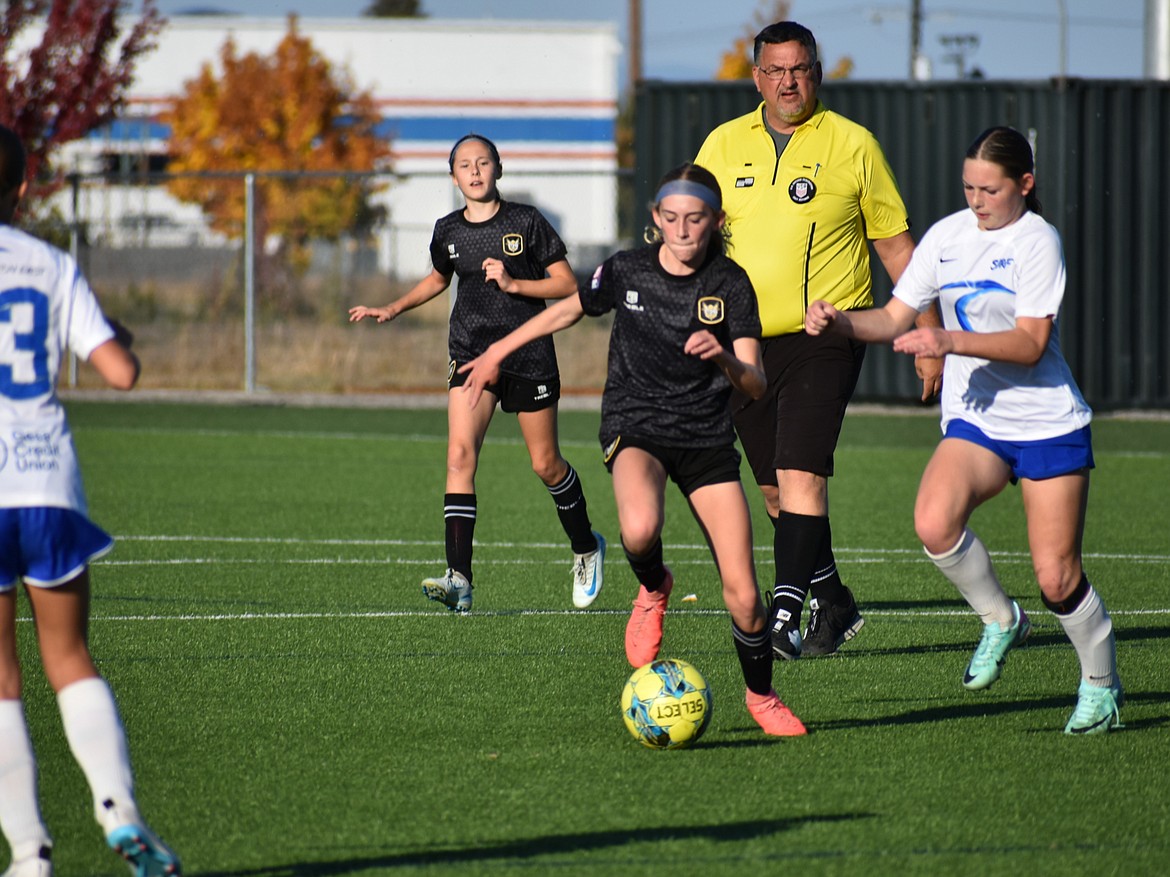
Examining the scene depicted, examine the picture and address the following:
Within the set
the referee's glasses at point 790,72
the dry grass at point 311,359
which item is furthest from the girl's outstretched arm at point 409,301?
the dry grass at point 311,359

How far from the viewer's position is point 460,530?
28.2ft

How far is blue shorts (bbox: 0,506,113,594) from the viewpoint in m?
4.12

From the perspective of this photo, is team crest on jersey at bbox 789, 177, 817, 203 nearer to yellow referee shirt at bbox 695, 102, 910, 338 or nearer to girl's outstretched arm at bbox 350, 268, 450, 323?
yellow referee shirt at bbox 695, 102, 910, 338

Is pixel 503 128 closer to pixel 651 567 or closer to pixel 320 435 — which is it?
pixel 320 435

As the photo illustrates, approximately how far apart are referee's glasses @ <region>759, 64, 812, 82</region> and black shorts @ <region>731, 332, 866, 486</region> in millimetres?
1109

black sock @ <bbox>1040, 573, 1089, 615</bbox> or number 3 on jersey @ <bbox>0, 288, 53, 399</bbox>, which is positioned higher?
number 3 on jersey @ <bbox>0, 288, 53, 399</bbox>

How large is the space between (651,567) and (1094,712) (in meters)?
1.79

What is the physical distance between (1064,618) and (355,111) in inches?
1427

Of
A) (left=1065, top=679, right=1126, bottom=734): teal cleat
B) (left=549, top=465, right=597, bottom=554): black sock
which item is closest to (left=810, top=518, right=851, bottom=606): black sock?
(left=549, top=465, right=597, bottom=554): black sock

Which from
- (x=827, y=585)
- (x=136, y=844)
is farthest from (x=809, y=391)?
(x=136, y=844)

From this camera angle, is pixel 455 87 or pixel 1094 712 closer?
pixel 1094 712

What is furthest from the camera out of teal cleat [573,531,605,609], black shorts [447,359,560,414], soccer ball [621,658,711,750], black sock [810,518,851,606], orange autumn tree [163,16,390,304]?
orange autumn tree [163,16,390,304]

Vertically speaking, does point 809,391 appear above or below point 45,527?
above

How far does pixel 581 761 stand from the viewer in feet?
18.5
